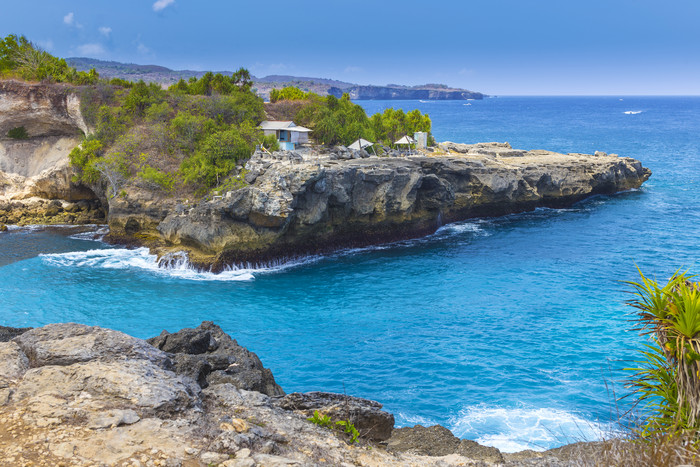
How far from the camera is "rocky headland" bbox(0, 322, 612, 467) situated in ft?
30.5

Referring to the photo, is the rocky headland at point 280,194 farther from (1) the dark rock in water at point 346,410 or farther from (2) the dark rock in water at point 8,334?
(1) the dark rock in water at point 346,410

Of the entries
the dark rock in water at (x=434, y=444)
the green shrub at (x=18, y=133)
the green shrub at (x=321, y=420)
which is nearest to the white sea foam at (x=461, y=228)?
the dark rock in water at (x=434, y=444)

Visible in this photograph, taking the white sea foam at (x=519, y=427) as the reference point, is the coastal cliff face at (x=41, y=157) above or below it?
above

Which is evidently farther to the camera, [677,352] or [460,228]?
[460,228]

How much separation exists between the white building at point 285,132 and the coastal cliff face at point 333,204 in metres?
4.00

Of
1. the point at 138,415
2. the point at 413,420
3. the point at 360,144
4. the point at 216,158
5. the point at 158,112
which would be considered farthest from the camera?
the point at 158,112

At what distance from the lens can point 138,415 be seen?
1022 cm

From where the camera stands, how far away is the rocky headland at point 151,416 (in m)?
9.30

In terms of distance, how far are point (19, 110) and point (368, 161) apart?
33108mm

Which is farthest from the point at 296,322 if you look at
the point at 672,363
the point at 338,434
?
the point at 672,363

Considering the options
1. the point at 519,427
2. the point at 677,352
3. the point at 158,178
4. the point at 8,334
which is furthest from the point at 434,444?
the point at 158,178

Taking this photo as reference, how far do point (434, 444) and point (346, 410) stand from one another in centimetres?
430

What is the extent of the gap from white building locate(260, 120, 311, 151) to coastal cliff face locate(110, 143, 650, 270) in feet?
13.1

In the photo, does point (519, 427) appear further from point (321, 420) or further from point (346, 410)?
point (321, 420)
